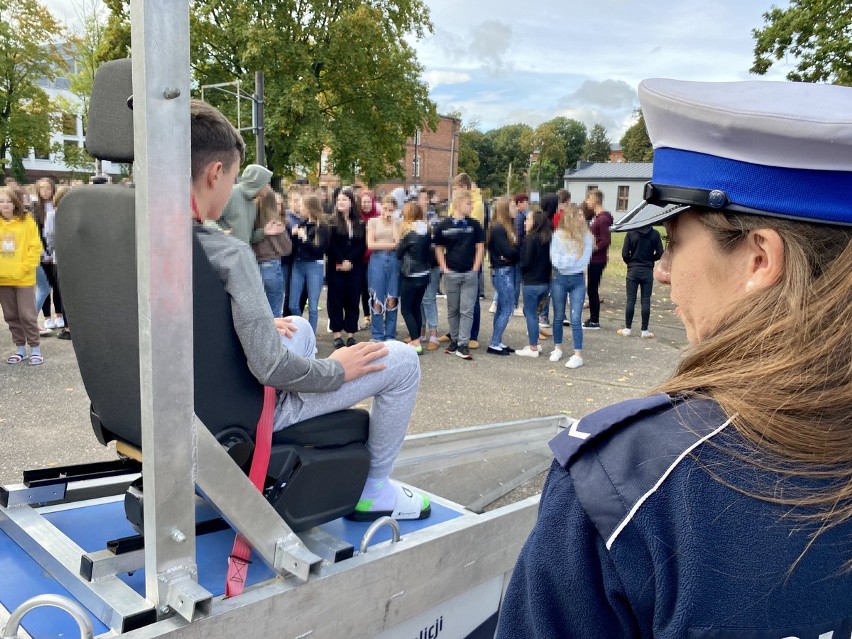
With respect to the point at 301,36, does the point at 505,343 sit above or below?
below

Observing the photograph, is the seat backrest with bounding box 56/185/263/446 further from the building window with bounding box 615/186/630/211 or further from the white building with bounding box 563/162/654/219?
the building window with bounding box 615/186/630/211

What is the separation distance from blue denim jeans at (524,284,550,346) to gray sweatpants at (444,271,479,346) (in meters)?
0.66

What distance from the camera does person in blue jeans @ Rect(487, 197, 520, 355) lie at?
28.2 ft

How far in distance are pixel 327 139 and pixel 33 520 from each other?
2657 cm

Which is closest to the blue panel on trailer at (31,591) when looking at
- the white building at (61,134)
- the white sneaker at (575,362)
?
the white sneaker at (575,362)

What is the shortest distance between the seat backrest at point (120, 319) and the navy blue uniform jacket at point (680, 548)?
1.33 metres

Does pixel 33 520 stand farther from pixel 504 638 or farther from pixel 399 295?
pixel 399 295

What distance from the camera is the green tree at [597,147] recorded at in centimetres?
9144

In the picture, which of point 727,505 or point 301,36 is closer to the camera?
point 727,505

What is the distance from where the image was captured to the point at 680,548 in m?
0.72

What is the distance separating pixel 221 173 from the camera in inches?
79.3

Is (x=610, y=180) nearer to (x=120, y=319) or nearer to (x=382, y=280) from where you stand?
(x=382, y=280)

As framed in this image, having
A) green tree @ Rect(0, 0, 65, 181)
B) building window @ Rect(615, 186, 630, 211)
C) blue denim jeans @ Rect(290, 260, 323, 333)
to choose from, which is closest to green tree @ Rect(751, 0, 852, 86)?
blue denim jeans @ Rect(290, 260, 323, 333)

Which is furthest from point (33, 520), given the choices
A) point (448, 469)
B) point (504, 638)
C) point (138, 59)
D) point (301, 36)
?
point (301, 36)
